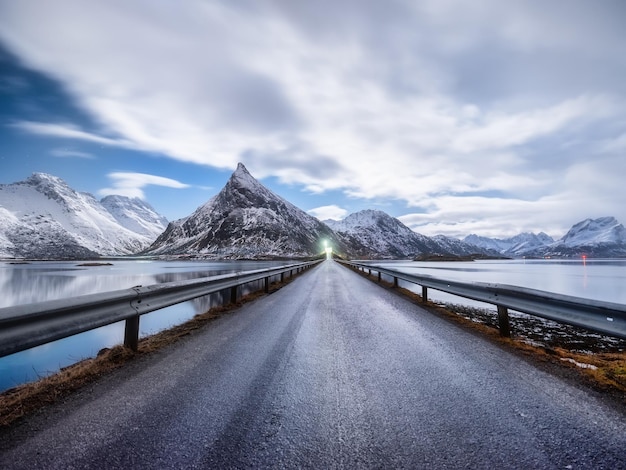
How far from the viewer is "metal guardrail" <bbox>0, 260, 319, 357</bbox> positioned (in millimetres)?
3500

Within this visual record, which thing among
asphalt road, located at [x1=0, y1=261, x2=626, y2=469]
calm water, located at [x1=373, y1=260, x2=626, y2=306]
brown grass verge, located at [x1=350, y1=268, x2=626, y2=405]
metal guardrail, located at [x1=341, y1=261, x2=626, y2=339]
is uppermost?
metal guardrail, located at [x1=341, y1=261, x2=626, y2=339]

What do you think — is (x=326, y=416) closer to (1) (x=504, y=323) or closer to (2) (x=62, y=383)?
(2) (x=62, y=383)

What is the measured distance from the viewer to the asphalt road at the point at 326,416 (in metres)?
2.46

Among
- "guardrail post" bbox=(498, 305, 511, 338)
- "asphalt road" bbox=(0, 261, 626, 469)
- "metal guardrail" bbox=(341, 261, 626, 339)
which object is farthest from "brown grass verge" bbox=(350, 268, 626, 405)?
"metal guardrail" bbox=(341, 261, 626, 339)

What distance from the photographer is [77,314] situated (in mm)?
4473

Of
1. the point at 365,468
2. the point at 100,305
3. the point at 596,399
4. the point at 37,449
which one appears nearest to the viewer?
the point at 365,468

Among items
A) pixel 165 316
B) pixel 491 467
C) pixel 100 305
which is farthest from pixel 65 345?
pixel 491 467

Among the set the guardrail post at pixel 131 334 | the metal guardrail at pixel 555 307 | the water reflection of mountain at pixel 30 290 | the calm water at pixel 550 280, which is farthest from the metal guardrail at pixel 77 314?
the water reflection of mountain at pixel 30 290

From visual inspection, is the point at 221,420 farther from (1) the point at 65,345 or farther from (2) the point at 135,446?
(1) the point at 65,345

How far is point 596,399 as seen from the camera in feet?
11.8

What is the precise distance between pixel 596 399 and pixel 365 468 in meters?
3.05

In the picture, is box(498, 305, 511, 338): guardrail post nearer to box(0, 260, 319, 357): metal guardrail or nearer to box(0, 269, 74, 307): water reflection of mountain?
box(0, 260, 319, 357): metal guardrail

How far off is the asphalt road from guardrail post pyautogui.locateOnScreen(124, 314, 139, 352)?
28.6 inches

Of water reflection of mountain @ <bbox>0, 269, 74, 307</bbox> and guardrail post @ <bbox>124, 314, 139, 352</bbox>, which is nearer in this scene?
guardrail post @ <bbox>124, 314, 139, 352</bbox>
